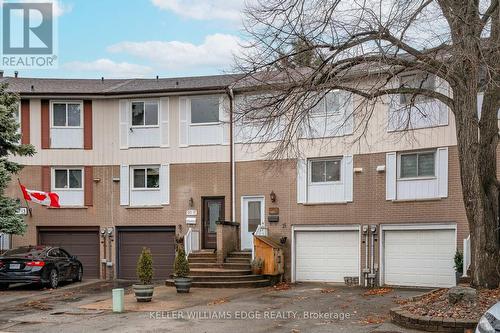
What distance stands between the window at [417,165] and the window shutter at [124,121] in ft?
34.1

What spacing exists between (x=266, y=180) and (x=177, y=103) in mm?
4511

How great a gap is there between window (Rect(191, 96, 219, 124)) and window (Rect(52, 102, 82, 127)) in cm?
451

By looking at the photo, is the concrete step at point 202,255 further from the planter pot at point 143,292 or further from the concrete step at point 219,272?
the planter pot at point 143,292

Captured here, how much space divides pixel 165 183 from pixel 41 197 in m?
4.45

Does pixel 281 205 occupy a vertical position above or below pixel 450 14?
below

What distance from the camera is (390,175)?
19.5m

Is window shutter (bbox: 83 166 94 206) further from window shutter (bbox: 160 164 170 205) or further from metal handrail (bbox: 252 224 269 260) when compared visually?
metal handrail (bbox: 252 224 269 260)

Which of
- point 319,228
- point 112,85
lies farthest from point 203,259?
point 112,85

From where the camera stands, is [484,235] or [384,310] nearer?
[484,235]

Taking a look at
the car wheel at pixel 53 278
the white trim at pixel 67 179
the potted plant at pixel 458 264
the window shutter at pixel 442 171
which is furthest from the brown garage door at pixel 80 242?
the potted plant at pixel 458 264

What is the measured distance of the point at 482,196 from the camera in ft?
41.7

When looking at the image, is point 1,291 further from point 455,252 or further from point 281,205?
point 455,252

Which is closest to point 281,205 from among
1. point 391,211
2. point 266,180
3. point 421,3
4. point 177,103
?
point 266,180

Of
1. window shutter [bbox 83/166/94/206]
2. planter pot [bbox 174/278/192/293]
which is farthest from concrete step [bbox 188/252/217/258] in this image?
window shutter [bbox 83/166/94/206]
